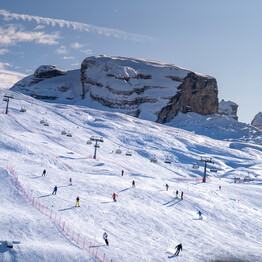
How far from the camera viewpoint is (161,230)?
25312mm

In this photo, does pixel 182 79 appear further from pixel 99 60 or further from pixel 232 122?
pixel 99 60

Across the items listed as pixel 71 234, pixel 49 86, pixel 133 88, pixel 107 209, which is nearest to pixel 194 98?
pixel 133 88

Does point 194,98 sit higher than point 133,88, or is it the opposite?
point 133,88

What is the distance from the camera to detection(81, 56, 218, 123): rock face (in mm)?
155125

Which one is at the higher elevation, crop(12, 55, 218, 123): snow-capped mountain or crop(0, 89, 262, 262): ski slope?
crop(12, 55, 218, 123): snow-capped mountain

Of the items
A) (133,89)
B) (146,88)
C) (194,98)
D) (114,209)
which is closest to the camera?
(114,209)

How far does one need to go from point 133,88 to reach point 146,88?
731 centimetres

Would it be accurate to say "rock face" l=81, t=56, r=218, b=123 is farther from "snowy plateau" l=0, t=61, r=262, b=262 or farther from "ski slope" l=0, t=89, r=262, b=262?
"ski slope" l=0, t=89, r=262, b=262

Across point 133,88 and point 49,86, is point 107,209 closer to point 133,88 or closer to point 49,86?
point 133,88

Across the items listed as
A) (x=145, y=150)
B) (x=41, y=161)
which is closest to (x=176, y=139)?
(x=145, y=150)

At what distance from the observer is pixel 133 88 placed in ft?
529

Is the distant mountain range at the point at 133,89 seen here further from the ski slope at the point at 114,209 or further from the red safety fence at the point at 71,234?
the red safety fence at the point at 71,234

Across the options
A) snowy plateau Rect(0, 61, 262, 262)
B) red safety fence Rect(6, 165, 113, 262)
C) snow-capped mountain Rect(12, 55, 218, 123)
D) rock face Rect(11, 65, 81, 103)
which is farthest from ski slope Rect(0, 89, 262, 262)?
rock face Rect(11, 65, 81, 103)

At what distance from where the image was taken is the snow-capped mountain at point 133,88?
155625mm
